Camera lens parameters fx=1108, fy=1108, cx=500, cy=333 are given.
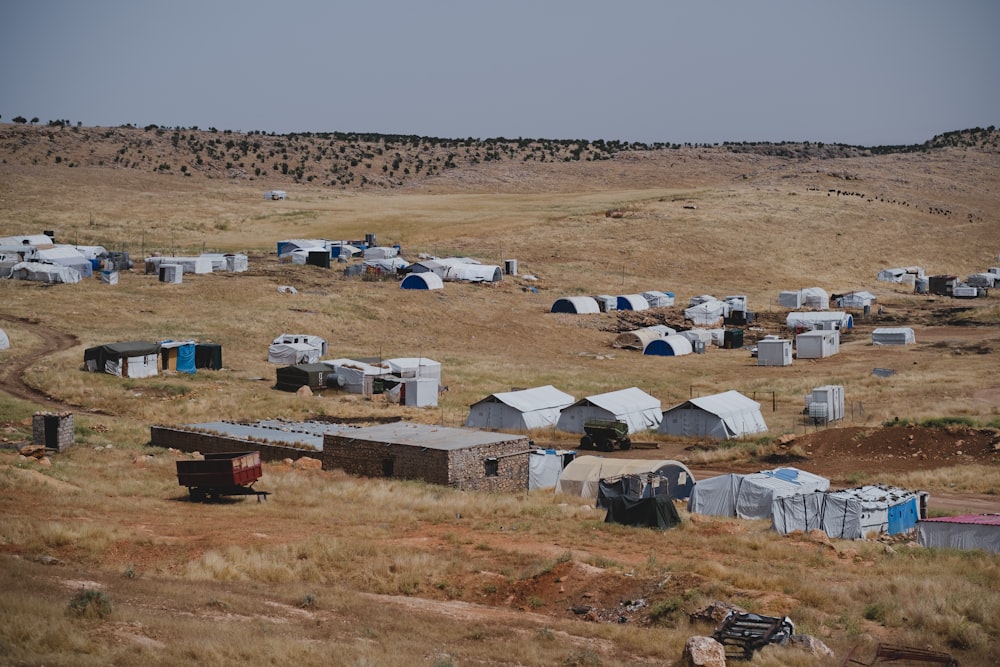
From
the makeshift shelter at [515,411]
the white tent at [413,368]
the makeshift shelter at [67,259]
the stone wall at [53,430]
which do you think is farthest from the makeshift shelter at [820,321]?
the stone wall at [53,430]

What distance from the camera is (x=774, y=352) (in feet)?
231

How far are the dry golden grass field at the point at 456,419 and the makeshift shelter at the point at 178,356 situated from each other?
149 cm

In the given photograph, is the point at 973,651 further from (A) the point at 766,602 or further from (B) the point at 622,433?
(B) the point at 622,433

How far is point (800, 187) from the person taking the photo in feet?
498

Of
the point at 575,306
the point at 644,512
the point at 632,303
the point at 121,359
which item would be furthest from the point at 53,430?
the point at 632,303

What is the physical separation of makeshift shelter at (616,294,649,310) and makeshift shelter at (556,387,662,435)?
36526mm

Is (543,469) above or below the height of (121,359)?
below

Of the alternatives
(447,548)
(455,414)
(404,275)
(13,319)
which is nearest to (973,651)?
(447,548)

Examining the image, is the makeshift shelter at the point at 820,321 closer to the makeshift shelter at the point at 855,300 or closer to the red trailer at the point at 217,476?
the makeshift shelter at the point at 855,300

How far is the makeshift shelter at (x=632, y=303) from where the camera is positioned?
292ft

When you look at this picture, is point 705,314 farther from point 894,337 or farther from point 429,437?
point 429,437

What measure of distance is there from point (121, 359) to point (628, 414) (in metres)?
25.2

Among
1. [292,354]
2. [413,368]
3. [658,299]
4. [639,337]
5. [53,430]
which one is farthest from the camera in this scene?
[658,299]

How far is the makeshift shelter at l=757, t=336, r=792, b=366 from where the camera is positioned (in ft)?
230
